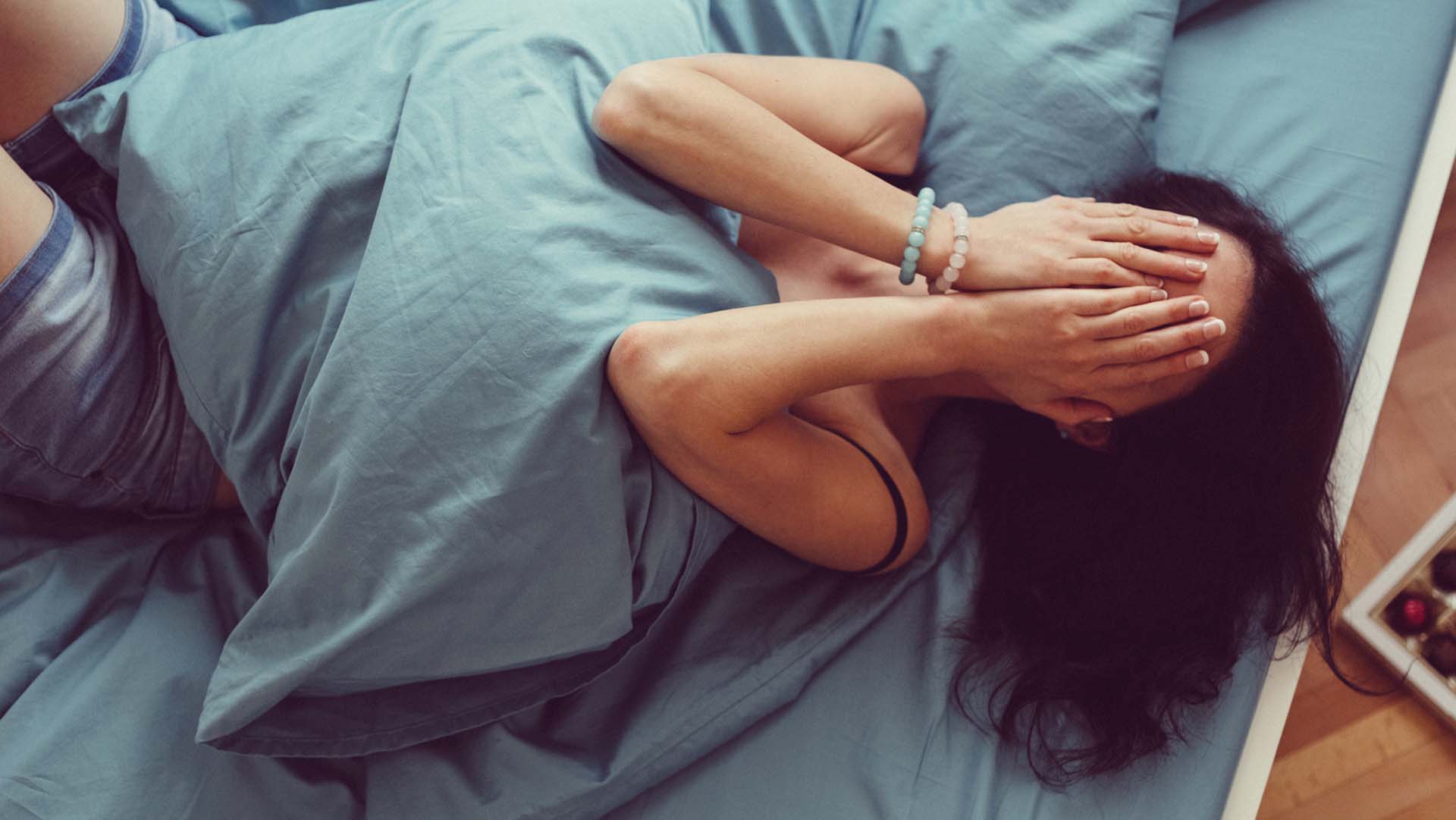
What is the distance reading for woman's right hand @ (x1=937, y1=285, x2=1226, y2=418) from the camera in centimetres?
81

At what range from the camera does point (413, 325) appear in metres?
0.78

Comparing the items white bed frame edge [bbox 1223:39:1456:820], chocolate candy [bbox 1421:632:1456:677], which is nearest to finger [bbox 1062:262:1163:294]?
white bed frame edge [bbox 1223:39:1456:820]

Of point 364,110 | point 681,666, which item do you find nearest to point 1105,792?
point 681,666

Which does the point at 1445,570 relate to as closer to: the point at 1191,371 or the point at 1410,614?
the point at 1410,614

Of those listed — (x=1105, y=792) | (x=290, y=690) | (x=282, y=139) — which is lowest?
(x=1105, y=792)

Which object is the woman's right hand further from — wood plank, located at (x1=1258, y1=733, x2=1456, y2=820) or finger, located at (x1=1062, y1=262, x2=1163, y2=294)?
wood plank, located at (x1=1258, y1=733, x2=1456, y2=820)

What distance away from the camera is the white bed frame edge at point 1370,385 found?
911mm

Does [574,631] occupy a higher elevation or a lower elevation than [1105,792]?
higher

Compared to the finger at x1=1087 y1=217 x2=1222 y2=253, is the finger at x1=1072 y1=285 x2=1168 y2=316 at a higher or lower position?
lower

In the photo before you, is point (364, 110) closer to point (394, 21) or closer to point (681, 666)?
point (394, 21)

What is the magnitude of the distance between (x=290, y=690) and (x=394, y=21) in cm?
60

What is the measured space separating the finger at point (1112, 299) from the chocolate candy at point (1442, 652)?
2.60 feet

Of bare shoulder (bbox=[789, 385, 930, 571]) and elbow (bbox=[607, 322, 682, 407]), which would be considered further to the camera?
bare shoulder (bbox=[789, 385, 930, 571])

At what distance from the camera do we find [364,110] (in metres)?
0.85
